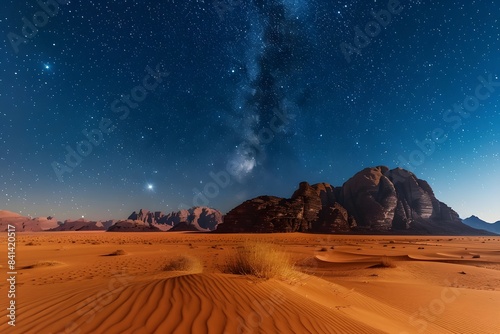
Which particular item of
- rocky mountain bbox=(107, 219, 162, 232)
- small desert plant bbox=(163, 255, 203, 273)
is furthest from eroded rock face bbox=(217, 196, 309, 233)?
small desert plant bbox=(163, 255, 203, 273)

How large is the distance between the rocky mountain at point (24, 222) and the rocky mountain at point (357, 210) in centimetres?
11570

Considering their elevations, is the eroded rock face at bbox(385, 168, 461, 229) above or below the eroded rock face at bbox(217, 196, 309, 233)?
above

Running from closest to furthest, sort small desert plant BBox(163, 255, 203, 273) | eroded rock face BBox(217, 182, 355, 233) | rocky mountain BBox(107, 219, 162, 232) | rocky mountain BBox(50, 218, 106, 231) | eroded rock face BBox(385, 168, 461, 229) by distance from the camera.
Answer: small desert plant BBox(163, 255, 203, 273) → eroded rock face BBox(217, 182, 355, 233) → eroded rock face BBox(385, 168, 461, 229) → rocky mountain BBox(107, 219, 162, 232) → rocky mountain BBox(50, 218, 106, 231)

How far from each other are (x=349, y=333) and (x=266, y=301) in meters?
1.34

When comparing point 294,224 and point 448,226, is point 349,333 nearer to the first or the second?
point 294,224

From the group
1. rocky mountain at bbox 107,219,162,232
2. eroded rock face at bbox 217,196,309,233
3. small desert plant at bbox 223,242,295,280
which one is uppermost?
eroded rock face at bbox 217,196,309,233

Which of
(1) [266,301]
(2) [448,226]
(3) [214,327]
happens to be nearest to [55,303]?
(3) [214,327]

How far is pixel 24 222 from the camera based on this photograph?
13988 centimetres

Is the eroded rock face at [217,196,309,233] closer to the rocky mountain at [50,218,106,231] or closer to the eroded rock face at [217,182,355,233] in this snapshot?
the eroded rock face at [217,182,355,233]

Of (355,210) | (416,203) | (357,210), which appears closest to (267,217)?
(355,210)

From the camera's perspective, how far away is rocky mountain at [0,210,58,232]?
132 meters

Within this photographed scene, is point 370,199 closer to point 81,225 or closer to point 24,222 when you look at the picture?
point 24,222

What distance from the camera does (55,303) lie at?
451 cm

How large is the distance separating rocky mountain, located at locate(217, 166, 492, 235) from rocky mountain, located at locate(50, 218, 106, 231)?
393 feet
